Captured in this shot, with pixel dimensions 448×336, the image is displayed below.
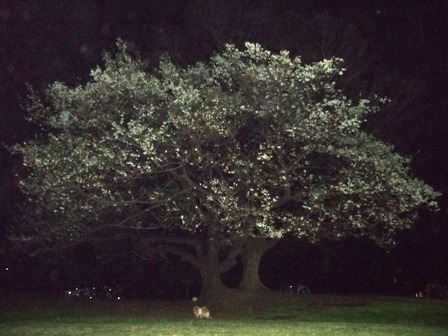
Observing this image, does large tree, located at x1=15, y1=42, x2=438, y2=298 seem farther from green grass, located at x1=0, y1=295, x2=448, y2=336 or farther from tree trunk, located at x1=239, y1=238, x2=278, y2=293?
tree trunk, located at x1=239, y1=238, x2=278, y2=293

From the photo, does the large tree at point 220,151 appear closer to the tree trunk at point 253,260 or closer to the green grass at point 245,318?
the green grass at point 245,318

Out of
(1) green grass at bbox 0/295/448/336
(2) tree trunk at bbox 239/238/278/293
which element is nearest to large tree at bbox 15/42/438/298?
(1) green grass at bbox 0/295/448/336

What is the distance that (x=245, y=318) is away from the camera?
2420cm

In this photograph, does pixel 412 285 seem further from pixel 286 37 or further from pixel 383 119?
A: pixel 286 37

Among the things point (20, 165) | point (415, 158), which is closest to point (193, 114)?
point (20, 165)

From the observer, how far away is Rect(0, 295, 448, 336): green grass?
18.8 m

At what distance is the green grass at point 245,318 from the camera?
61.8ft

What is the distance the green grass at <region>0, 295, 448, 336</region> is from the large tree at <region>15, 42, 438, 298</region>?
120 inches

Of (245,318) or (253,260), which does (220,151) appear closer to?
(245,318)

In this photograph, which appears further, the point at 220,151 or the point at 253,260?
the point at 253,260

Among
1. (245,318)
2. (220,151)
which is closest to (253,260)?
(245,318)

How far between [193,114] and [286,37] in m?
7.32

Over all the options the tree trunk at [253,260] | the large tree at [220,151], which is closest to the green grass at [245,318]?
the tree trunk at [253,260]

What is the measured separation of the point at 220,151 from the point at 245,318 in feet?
19.3
